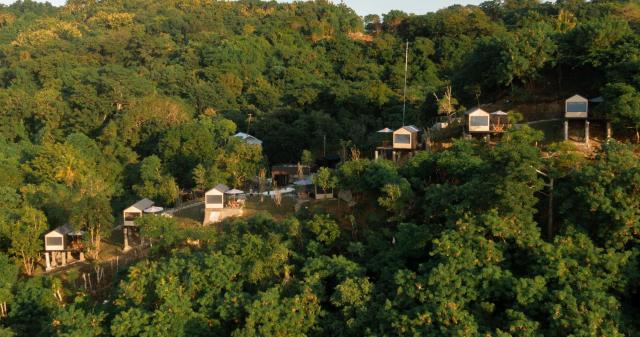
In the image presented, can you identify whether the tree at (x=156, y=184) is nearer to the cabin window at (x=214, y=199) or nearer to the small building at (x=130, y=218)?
the small building at (x=130, y=218)

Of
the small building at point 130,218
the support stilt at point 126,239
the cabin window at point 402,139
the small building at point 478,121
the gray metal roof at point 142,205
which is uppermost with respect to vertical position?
the small building at point 478,121

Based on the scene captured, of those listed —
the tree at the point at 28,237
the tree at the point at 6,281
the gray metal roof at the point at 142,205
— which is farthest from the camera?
the gray metal roof at the point at 142,205

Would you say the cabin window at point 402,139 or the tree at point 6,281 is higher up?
the cabin window at point 402,139

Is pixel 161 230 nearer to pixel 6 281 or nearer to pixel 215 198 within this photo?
pixel 215 198

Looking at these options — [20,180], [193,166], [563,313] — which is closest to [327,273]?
[563,313]

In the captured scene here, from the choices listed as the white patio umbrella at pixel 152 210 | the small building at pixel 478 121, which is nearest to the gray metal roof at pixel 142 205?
the white patio umbrella at pixel 152 210

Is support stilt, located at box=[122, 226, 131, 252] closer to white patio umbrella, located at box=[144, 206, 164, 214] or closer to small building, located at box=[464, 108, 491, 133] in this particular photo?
white patio umbrella, located at box=[144, 206, 164, 214]

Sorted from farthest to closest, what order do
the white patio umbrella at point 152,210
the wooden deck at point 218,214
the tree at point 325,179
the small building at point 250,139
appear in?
the small building at point 250,139 → the white patio umbrella at point 152,210 → the wooden deck at point 218,214 → the tree at point 325,179
